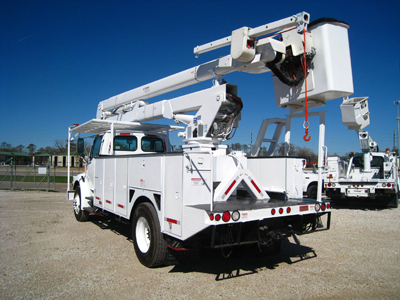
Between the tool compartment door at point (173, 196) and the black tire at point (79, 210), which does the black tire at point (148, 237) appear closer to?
the tool compartment door at point (173, 196)

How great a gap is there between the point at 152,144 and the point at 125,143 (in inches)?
30.0

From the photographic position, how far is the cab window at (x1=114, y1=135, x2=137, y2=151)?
8367 mm

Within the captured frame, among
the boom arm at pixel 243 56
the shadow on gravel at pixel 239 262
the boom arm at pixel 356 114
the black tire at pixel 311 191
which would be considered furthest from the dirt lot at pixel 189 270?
the black tire at pixel 311 191

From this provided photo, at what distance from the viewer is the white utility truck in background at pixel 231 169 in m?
4.39

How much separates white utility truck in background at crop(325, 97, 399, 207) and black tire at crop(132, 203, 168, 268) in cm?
988

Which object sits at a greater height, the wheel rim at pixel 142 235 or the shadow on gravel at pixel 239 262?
the wheel rim at pixel 142 235

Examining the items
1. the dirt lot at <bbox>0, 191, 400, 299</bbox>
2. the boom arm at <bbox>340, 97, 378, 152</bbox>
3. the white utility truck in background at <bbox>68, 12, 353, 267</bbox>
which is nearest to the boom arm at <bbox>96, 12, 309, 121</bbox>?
the white utility truck in background at <bbox>68, 12, 353, 267</bbox>

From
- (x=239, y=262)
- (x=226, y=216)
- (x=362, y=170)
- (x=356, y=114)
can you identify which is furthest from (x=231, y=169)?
(x=362, y=170)

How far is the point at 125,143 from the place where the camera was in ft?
27.8

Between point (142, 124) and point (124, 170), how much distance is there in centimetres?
286

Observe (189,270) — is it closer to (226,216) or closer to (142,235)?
(142,235)

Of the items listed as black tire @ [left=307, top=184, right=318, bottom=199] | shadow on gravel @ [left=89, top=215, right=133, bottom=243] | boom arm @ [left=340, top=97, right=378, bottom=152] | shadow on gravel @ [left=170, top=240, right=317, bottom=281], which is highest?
boom arm @ [left=340, top=97, right=378, bottom=152]

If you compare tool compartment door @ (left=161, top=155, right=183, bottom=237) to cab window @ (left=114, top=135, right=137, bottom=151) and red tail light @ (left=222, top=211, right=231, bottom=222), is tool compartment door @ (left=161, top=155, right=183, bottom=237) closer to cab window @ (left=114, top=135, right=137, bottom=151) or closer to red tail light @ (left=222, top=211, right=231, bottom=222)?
red tail light @ (left=222, top=211, right=231, bottom=222)

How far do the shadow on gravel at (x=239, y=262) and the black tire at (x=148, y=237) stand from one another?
0.42 metres
